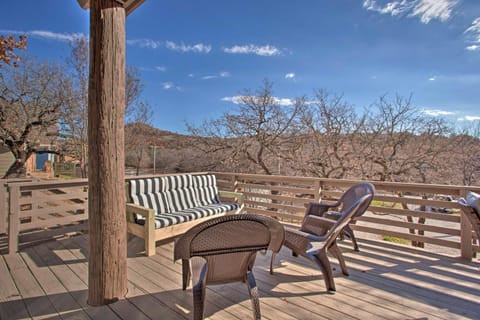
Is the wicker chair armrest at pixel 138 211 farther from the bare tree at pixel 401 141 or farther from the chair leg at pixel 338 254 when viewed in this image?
the bare tree at pixel 401 141

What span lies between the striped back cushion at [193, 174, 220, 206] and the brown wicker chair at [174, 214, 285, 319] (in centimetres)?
247

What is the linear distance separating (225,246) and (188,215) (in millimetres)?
1975

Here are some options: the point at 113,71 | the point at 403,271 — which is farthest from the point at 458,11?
the point at 113,71

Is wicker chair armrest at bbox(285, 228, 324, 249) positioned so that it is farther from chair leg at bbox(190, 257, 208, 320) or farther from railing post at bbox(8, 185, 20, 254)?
railing post at bbox(8, 185, 20, 254)

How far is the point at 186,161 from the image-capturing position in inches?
360

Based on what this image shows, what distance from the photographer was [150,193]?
3.71 meters

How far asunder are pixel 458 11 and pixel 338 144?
3.93 meters

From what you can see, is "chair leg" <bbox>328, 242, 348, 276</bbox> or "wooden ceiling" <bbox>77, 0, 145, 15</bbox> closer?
"wooden ceiling" <bbox>77, 0, 145, 15</bbox>

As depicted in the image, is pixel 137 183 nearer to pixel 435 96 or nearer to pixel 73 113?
pixel 73 113

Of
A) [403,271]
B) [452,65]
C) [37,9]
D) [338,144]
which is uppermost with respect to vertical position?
[37,9]

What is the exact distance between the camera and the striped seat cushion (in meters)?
3.31

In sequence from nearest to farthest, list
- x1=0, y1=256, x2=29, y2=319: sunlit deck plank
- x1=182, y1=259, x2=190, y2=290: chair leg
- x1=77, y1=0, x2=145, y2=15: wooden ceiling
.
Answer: x1=0, y1=256, x2=29, y2=319: sunlit deck plank → x1=77, y1=0, x2=145, y2=15: wooden ceiling → x1=182, y1=259, x2=190, y2=290: chair leg

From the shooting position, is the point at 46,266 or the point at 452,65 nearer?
the point at 46,266

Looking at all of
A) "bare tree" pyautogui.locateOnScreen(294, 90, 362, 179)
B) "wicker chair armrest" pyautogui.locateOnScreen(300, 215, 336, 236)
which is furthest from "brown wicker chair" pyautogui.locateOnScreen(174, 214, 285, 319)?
"bare tree" pyautogui.locateOnScreen(294, 90, 362, 179)
